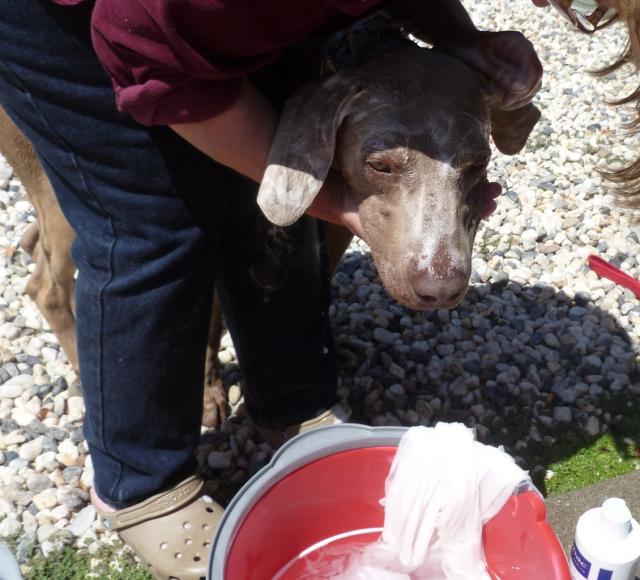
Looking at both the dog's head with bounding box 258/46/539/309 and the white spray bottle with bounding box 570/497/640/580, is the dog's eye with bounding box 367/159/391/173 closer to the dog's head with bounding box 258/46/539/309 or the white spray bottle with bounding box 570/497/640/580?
the dog's head with bounding box 258/46/539/309

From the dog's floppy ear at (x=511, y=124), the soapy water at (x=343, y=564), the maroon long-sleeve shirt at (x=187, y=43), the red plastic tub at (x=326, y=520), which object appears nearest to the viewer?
the maroon long-sleeve shirt at (x=187, y=43)

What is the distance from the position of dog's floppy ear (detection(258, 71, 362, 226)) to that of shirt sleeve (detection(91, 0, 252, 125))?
160 mm

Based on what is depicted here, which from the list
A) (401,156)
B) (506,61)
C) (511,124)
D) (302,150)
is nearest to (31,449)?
(302,150)

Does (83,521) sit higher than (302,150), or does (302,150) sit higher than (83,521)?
(302,150)

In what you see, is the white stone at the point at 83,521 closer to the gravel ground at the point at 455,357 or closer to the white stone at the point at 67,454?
the gravel ground at the point at 455,357

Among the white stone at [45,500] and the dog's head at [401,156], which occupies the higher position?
the dog's head at [401,156]

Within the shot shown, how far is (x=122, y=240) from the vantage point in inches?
76.5

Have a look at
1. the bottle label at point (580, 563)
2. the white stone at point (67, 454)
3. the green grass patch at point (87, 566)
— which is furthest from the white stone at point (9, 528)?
the bottle label at point (580, 563)

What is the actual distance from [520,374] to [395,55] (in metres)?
1.65

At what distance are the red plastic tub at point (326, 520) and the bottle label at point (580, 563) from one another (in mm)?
122

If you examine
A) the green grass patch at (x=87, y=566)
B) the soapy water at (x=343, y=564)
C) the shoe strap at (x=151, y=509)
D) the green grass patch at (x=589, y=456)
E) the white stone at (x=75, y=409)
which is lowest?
the green grass patch at (x=589, y=456)

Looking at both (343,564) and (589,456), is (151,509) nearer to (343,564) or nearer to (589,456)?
(343,564)

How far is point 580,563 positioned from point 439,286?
0.72 metres

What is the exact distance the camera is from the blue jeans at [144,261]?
69.9 inches
